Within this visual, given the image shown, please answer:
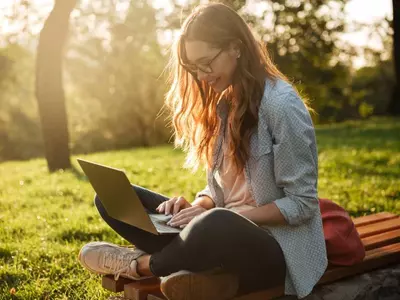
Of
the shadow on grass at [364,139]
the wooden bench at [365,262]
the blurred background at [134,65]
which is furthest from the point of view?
the blurred background at [134,65]

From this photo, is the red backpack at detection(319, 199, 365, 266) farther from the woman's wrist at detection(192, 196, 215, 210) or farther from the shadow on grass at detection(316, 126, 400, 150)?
the shadow on grass at detection(316, 126, 400, 150)

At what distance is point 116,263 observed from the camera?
125 inches

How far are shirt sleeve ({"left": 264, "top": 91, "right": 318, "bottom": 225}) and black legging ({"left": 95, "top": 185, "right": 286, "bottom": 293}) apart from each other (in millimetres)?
186

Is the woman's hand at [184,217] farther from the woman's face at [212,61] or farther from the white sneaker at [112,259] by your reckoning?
the woman's face at [212,61]

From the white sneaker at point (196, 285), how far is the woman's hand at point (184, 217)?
12.4 inches

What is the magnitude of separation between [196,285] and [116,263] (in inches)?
21.4

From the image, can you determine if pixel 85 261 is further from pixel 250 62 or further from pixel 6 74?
pixel 6 74

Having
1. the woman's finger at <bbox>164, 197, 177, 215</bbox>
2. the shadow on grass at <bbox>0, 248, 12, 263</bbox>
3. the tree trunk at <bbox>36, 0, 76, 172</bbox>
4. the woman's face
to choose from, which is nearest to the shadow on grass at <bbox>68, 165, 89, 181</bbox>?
the tree trunk at <bbox>36, 0, 76, 172</bbox>

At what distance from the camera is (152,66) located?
26516mm

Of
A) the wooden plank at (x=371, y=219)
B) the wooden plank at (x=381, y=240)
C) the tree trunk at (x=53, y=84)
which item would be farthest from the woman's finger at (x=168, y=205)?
the tree trunk at (x=53, y=84)

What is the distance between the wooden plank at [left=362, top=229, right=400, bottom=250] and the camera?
3.69 m

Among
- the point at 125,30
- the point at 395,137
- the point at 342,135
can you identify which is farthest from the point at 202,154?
the point at 125,30

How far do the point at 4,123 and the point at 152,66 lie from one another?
10103 millimetres

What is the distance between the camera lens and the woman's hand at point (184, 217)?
3072mm
